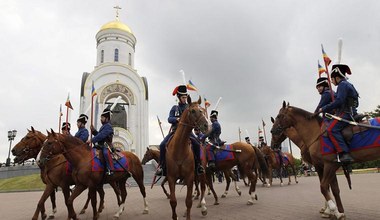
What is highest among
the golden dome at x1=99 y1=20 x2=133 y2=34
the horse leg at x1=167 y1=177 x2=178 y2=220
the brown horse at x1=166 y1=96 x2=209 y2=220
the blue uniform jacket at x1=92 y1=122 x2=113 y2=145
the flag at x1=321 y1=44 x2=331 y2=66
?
the golden dome at x1=99 y1=20 x2=133 y2=34

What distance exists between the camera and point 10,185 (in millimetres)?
27609

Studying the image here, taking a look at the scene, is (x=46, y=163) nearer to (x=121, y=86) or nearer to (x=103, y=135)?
(x=103, y=135)

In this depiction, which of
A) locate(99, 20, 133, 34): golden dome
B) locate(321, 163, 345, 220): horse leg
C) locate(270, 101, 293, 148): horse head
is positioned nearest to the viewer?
locate(321, 163, 345, 220): horse leg

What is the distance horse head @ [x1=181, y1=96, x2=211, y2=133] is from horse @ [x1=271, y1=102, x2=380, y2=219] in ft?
7.80

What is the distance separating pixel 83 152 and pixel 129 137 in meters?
31.8

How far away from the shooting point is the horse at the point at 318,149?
19.8ft

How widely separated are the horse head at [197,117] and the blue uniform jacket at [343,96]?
2.71 metres

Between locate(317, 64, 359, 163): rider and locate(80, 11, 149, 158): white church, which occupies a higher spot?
locate(80, 11, 149, 158): white church

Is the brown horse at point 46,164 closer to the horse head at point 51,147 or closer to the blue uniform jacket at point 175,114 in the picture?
the horse head at point 51,147

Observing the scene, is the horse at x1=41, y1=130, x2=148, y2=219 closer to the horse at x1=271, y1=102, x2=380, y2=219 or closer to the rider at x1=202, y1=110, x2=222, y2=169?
the rider at x1=202, y1=110, x2=222, y2=169

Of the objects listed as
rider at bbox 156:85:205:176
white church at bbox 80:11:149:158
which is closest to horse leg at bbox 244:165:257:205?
rider at bbox 156:85:205:176

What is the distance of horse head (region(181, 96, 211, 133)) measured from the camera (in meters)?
6.19

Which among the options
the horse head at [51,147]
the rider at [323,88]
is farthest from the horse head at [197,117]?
the horse head at [51,147]

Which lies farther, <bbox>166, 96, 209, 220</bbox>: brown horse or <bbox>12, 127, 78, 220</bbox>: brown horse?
<bbox>12, 127, 78, 220</bbox>: brown horse
